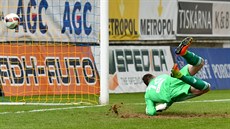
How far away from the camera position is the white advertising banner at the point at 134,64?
24125 mm

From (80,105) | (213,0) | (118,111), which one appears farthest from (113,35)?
(118,111)

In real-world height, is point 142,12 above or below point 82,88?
above

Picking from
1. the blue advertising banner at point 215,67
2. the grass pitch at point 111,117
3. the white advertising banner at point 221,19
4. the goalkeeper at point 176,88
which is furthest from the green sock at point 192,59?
the white advertising banner at point 221,19

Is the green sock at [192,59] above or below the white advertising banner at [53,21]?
below

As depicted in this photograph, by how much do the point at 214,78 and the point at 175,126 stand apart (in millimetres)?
16128

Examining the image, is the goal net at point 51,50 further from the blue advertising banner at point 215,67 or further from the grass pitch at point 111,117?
the blue advertising banner at point 215,67

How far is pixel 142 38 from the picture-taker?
88.7 ft

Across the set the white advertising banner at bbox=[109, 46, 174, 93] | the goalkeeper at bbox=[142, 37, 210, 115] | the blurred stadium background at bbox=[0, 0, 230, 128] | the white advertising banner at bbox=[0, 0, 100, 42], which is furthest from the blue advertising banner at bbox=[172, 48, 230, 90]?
the goalkeeper at bbox=[142, 37, 210, 115]

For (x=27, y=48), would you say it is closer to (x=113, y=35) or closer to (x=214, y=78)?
(x=113, y=35)

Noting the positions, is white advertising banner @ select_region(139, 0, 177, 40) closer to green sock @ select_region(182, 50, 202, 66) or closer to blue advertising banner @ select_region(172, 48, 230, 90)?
blue advertising banner @ select_region(172, 48, 230, 90)

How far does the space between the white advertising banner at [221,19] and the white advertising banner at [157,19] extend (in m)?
2.81

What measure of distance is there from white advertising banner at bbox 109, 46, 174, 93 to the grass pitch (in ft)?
26.4

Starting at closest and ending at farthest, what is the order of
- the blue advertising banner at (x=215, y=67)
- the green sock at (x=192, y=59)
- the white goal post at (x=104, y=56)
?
1. the green sock at (x=192, y=59)
2. the white goal post at (x=104, y=56)
3. the blue advertising banner at (x=215, y=67)

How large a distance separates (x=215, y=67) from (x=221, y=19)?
368 cm
